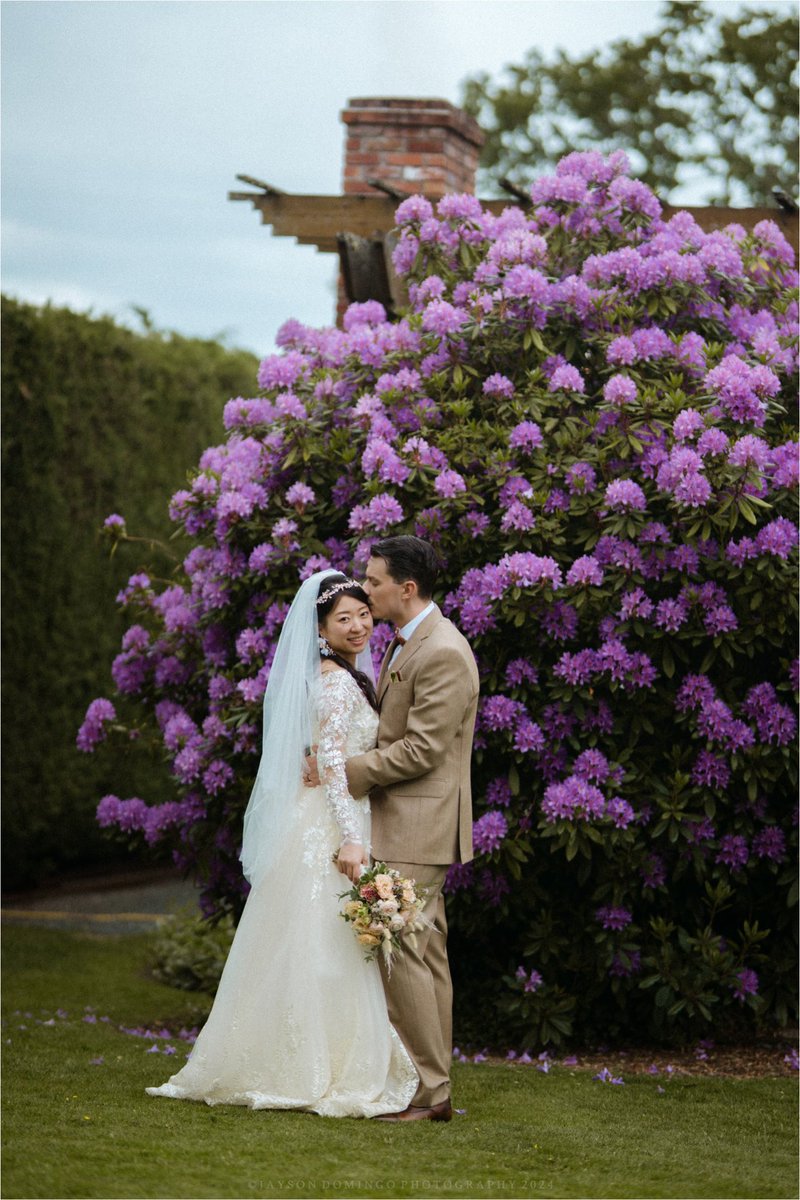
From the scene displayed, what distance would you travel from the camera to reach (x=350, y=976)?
4551 mm

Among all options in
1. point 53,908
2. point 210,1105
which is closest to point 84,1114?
point 210,1105

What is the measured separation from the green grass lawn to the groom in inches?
11.5

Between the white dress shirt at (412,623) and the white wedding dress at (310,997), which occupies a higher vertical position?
the white dress shirt at (412,623)

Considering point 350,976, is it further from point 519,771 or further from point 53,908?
point 53,908

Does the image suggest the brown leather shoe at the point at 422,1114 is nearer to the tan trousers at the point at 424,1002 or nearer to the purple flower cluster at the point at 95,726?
the tan trousers at the point at 424,1002

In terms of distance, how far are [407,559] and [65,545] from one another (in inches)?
234

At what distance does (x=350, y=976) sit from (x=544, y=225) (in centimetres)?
374

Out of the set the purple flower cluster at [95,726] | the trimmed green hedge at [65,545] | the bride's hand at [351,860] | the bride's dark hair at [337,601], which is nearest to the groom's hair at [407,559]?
the bride's dark hair at [337,601]

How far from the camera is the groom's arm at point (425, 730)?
461 centimetres

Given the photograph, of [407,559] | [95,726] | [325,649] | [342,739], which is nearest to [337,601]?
[325,649]

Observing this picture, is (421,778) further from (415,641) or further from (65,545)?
(65,545)

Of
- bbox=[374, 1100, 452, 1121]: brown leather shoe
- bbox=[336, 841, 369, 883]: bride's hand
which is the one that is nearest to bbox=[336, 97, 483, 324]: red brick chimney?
bbox=[336, 841, 369, 883]: bride's hand

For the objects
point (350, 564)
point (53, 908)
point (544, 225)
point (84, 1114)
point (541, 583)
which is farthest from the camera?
point (53, 908)

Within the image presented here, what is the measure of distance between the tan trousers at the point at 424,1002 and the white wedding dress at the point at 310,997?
1.9 inches
